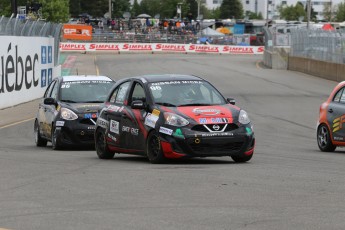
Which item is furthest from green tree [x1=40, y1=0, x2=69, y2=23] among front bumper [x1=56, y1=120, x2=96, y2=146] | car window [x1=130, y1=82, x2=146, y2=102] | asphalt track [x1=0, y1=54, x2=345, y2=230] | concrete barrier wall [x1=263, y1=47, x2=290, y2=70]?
car window [x1=130, y1=82, x2=146, y2=102]

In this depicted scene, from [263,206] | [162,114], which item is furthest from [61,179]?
[263,206]

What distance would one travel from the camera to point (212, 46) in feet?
278

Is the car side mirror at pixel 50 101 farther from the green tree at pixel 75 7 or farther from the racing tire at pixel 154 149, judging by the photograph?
the green tree at pixel 75 7

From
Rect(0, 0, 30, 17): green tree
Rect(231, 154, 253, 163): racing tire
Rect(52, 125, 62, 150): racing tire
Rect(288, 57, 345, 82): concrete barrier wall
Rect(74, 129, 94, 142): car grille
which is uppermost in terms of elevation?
Rect(0, 0, 30, 17): green tree

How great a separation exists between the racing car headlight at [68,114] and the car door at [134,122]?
128 inches

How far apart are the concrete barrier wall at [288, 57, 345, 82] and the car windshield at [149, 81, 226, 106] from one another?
95.6 feet

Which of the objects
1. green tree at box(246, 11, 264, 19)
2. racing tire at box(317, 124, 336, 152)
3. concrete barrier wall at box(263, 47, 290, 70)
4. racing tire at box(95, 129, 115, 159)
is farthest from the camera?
green tree at box(246, 11, 264, 19)

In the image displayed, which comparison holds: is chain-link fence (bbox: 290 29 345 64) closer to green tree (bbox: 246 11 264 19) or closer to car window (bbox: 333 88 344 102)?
car window (bbox: 333 88 344 102)

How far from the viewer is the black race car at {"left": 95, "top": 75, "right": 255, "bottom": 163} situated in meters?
12.3

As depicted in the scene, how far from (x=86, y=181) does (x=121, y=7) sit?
13735cm

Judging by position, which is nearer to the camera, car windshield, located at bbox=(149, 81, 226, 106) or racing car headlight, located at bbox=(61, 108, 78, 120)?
car windshield, located at bbox=(149, 81, 226, 106)

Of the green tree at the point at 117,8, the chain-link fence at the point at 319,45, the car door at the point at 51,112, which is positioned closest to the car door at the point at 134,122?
the car door at the point at 51,112

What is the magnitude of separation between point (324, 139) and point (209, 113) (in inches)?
193

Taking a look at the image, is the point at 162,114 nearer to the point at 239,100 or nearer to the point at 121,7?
the point at 239,100
